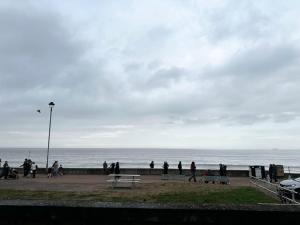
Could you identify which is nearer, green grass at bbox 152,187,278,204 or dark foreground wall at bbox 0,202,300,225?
dark foreground wall at bbox 0,202,300,225

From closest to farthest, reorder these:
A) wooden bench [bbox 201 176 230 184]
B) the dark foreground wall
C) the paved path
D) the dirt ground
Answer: the dark foreground wall → the dirt ground → the paved path → wooden bench [bbox 201 176 230 184]

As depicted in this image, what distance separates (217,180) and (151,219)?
20.1 m

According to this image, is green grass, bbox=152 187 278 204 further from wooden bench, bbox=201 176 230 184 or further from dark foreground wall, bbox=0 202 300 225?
dark foreground wall, bbox=0 202 300 225

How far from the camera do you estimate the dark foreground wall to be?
4395 mm

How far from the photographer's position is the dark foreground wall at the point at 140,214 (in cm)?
439

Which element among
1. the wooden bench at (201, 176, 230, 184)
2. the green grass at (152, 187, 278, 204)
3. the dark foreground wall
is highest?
the wooden bench at (201, 176, 230, 184)

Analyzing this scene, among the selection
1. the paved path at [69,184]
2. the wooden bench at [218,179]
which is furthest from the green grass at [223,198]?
the wooden bench at [218,179]

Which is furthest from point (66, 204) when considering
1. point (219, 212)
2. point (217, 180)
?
point (217, 180)

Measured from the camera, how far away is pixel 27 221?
4621 mm

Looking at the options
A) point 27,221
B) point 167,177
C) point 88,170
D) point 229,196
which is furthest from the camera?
point 88,170

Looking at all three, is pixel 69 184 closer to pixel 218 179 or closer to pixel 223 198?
pixel 218 179

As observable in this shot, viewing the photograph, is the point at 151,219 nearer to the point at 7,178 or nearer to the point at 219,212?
the point at 219,212

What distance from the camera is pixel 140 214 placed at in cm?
453

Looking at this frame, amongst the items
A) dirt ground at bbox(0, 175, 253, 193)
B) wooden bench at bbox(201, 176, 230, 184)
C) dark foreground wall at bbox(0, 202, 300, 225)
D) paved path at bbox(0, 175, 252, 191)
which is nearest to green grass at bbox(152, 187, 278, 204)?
dirt ground at bbox(0, 175, 253, 193)
